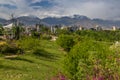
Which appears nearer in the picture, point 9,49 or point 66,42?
point 9,49

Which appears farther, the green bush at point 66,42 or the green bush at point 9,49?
the green bush at point 66,42

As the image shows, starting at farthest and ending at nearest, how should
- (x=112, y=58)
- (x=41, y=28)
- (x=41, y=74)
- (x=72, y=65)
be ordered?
(x=41, y=28) < (x=41, y=74) < (x=72, y=65) < (x=112, y=58)

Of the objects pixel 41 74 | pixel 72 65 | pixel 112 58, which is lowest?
pixel 41 74

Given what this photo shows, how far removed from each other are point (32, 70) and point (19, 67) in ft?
6.45

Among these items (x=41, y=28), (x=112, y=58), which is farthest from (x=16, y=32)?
(x=112, y=58)

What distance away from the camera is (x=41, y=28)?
19062 centimetres

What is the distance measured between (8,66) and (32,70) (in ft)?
10.5

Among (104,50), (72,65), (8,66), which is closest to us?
(104,50)

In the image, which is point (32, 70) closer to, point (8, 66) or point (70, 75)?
point (8, 66)

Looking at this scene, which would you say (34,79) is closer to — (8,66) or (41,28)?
(8,66)

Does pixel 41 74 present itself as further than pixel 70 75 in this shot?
Yes

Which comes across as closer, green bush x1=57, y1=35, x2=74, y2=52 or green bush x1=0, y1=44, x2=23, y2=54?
green bush x1=0, y1=44, x2=23, y2=54

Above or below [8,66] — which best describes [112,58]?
above

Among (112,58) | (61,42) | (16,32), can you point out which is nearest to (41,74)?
(112,58)
